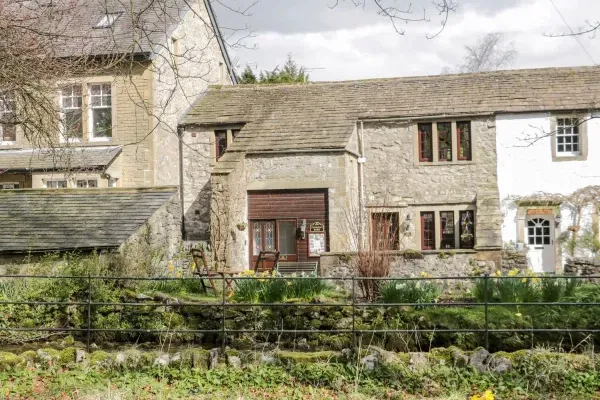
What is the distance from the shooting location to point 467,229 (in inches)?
979

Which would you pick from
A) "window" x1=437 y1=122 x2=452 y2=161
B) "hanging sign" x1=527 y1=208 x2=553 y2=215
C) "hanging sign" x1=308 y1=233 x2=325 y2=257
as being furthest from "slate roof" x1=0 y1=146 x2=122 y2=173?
"hanging sign" x1=527 y1=208 x2=553 y2=215

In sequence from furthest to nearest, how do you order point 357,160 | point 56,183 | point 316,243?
point 357,160 → point 56,183 → point 316,243


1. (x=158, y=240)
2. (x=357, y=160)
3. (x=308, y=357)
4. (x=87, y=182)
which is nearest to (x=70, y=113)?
(x=87, y=182)

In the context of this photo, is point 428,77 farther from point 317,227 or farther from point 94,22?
point 94,22

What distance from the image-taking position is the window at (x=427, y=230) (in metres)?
25.3

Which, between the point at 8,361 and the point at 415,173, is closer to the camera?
the point at 8,361

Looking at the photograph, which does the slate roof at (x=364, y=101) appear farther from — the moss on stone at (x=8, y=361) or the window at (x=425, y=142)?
the moss on stone at (x=8, y=361)

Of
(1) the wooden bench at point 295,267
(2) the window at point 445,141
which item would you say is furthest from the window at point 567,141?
(1) the wooden bench at point 295,267

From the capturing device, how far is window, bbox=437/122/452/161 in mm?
25703

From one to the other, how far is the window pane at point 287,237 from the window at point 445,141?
5821 millimetres

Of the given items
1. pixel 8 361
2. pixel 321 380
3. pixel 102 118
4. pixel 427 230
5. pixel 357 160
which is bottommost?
pixel 321 380

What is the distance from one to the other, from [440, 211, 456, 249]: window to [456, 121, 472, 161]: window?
2034 mm

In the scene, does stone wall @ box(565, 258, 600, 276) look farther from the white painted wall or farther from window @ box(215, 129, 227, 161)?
window @ box(215, 129, 227, 161)

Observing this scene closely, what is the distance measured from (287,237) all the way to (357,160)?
368cm
